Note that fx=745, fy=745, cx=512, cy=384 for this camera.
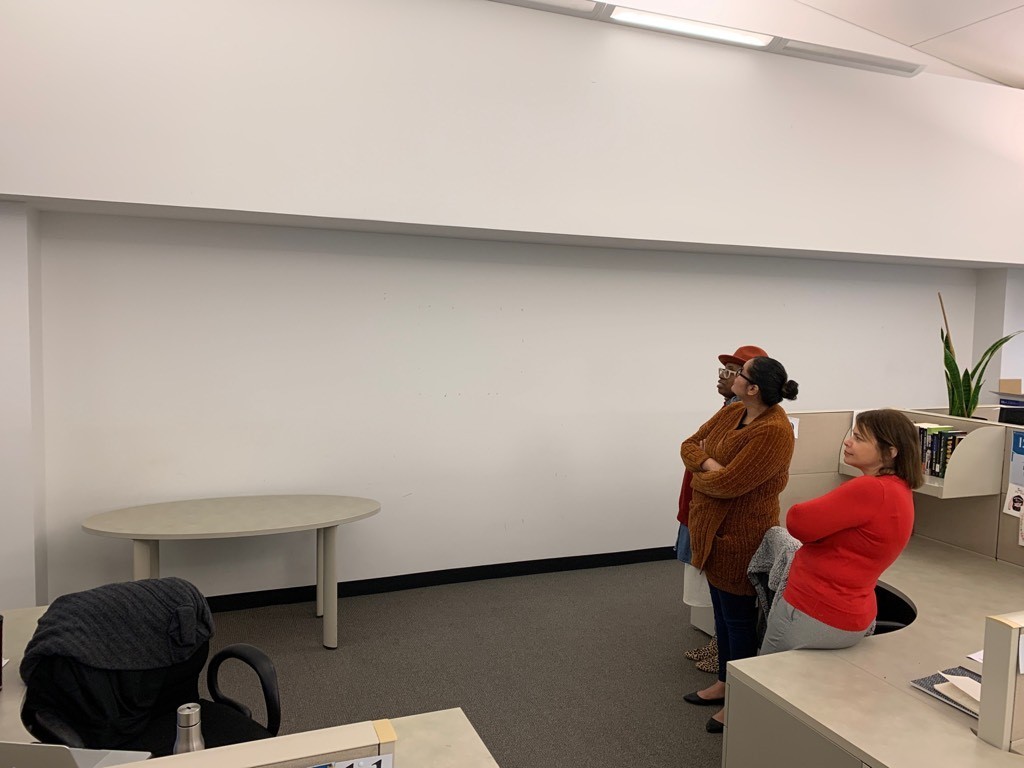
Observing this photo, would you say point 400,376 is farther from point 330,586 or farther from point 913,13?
point 913,13

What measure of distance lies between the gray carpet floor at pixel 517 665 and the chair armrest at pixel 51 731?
1.18m

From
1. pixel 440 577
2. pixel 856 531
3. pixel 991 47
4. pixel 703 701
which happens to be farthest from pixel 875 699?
pixel 991 47

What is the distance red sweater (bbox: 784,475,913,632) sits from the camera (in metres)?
2.24

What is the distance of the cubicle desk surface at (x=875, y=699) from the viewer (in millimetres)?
1788

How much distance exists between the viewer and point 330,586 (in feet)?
11.9

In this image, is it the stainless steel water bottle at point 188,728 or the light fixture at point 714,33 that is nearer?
the stainless steel water bottle at point 188,728

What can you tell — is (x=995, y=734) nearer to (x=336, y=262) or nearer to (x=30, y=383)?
(x=336, y=262)

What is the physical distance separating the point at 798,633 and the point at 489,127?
272 cm

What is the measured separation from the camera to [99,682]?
6.47 feet

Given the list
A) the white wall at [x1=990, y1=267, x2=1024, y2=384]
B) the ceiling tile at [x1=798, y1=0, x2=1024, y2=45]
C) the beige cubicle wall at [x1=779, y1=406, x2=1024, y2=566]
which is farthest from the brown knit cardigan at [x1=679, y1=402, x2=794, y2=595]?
the white wall at [x1=990, y1=267, x2=1024, y2=384]

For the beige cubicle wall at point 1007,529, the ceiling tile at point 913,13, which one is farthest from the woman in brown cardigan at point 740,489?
the ceiling tile at point 913,13

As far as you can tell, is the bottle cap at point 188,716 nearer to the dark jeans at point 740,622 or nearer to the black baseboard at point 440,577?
the dark jeans at point 740,622

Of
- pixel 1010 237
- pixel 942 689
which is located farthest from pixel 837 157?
pixel 942 689

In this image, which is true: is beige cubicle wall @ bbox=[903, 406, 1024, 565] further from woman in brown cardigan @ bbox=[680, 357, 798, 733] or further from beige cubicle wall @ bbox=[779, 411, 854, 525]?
woman in brown cardigan @ bbox=[680, 357, 798, 733]
